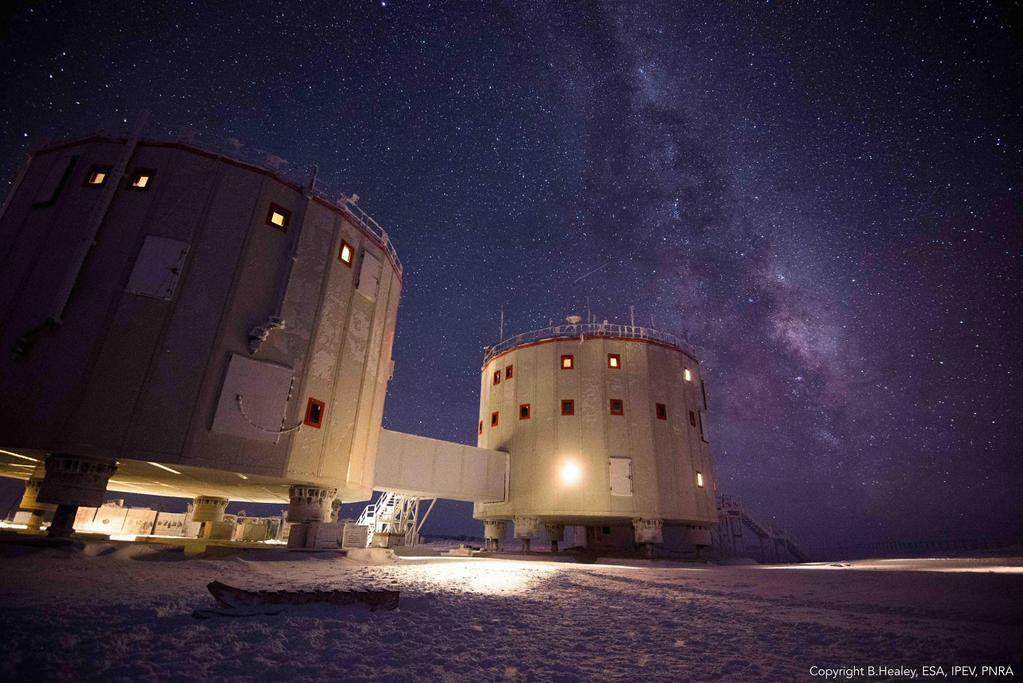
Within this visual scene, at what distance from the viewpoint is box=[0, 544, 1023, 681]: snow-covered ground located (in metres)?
4.30

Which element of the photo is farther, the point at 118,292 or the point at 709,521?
the point at 709,521

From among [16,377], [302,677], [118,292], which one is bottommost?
[302,677]

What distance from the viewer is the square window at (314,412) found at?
15.5 meters

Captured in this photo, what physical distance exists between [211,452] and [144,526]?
84.4ft

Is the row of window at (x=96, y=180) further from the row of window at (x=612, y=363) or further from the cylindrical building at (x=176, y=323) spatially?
the row of window at (x=612, y=363)

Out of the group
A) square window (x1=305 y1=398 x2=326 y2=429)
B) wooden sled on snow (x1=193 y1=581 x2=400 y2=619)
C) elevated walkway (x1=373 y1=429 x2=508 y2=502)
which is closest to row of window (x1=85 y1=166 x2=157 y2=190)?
square window (x1=305 y1=398 x2=326 y2=429)

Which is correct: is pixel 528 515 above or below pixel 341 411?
below

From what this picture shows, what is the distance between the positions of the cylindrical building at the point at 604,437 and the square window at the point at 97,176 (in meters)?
22.2

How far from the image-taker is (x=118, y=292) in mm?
13445

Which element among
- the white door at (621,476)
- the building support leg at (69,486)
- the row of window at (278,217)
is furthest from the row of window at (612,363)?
the building support leg at (69,486)

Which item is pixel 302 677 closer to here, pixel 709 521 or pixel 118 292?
pixel 118 292

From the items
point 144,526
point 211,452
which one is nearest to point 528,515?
point 211,452

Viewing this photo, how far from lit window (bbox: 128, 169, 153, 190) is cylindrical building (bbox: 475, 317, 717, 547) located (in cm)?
2126

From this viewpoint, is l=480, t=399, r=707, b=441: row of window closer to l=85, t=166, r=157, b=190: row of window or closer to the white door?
the white door
